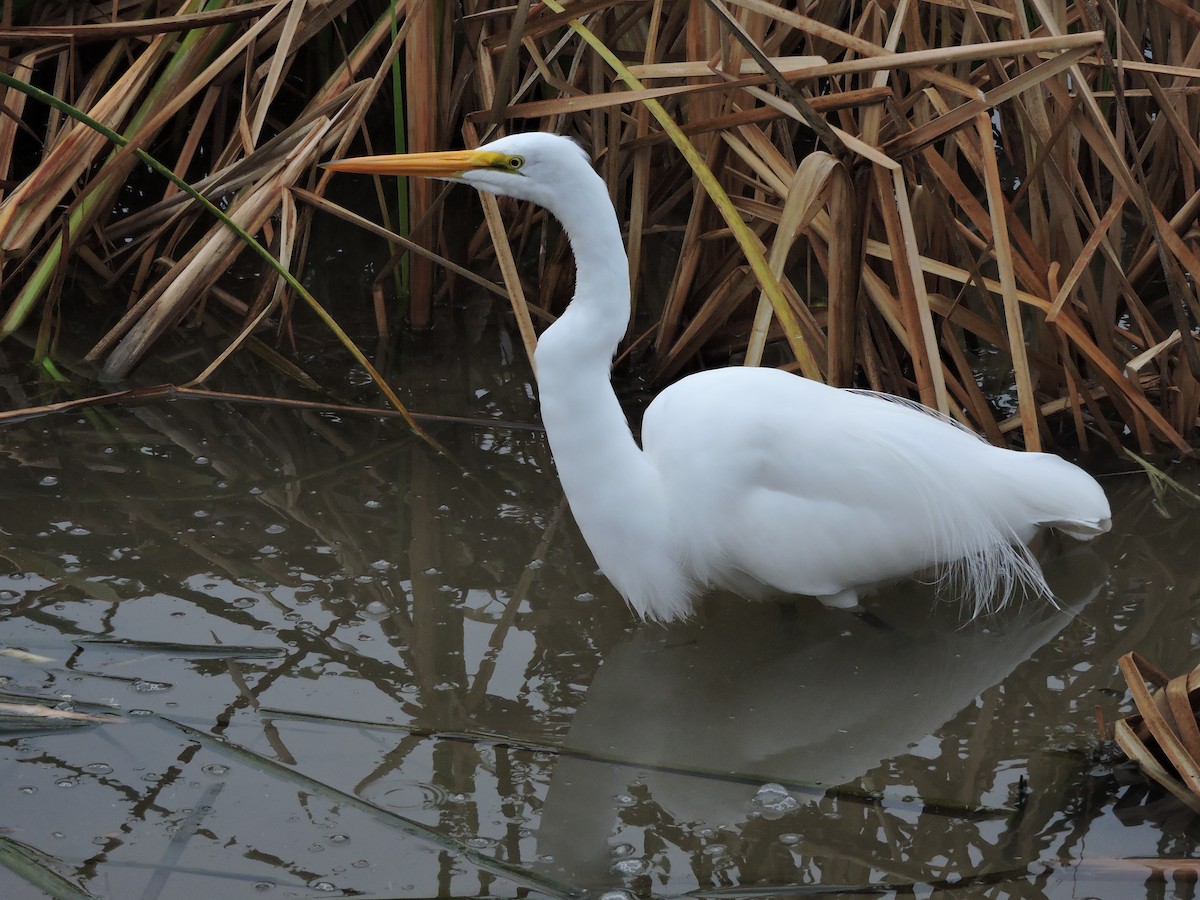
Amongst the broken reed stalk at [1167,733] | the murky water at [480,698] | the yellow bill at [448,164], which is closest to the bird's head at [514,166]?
the yellow bill at [448,164]

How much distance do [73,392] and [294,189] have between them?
76cm

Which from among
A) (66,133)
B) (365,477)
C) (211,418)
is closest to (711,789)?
(365,477)

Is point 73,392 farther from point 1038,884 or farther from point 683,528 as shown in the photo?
point 1038,884

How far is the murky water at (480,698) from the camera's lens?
1.77 meters

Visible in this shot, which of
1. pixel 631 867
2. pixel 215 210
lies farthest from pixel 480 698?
pixel 215 210

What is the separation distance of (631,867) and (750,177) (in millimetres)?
1823

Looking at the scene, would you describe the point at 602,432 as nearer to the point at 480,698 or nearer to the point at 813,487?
the point at 813,487

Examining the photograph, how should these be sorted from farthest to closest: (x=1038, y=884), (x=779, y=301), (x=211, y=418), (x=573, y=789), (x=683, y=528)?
(x=211, y=418) < (x=779, y=301) < (x=683, y=528) < (x=573, y=789) < (x=1038, y=884)

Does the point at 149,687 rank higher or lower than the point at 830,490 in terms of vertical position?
lower

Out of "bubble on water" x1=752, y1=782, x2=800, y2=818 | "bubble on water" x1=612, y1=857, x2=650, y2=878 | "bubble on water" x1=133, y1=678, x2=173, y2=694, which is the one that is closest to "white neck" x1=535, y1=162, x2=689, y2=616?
"bubble on water" x1=752, y1=782, x2=800, y2=818

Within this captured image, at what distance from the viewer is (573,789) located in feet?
6.40

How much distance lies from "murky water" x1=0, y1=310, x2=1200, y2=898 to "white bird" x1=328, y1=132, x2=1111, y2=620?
0.59 feet

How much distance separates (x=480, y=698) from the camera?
2189mm

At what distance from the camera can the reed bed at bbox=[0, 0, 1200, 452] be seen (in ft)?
8.54
